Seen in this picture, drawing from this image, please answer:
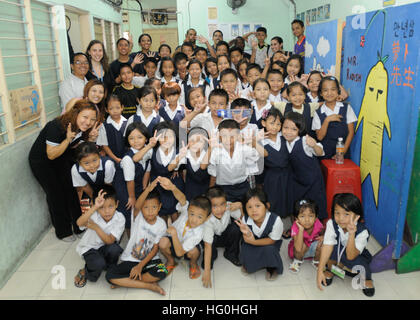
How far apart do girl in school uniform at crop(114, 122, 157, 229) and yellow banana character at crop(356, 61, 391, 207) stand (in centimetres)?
173

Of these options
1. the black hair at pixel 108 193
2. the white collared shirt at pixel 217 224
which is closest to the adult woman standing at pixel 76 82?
the black hair at pixel 108 193

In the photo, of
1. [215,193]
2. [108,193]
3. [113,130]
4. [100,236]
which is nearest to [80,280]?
[100,236]

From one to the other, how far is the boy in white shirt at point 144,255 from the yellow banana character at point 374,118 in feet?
5.58

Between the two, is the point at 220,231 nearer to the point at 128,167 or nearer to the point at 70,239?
the point at 128,167

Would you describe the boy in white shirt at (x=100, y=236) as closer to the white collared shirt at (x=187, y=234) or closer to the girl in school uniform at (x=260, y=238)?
the white collared shirt at (x=187, y=234)

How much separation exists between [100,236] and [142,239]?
11.9 inches

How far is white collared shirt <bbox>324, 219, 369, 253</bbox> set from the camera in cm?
235

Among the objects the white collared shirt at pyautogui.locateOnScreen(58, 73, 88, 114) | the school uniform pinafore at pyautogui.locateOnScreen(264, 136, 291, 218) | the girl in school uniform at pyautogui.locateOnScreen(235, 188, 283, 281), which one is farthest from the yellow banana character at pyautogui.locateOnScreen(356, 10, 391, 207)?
the white collared shirt at pyautogui.locateOnScreen(58, 73, 88, 114)

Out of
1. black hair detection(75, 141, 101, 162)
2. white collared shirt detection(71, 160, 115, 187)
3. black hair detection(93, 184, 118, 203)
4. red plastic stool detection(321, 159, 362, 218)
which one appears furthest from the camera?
red plastic stool detection(321, 159, 362, 218)

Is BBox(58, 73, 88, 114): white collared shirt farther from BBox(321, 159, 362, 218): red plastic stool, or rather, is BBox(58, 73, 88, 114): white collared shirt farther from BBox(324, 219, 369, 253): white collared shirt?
BBox(324, 219, 369, 253): white collared shirt

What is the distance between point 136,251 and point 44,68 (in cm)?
227

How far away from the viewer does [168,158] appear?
114 inches

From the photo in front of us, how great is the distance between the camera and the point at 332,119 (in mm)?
3092

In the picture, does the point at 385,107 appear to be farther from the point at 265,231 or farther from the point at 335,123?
the point at 265,231
